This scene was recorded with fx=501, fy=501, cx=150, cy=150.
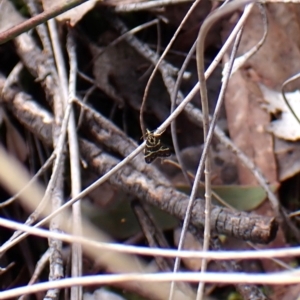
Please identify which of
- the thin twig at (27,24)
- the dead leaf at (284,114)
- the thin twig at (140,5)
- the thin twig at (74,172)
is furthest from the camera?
the dead leaf at (284,114)

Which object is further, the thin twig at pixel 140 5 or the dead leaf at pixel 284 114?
the dead leaf at pixel 284 114

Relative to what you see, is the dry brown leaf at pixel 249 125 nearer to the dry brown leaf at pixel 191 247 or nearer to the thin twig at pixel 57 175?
the dry brown leaf at pixel 191 247

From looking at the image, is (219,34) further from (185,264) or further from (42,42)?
(185,264)

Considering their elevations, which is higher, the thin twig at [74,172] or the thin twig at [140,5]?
the thin twig at [140,5]

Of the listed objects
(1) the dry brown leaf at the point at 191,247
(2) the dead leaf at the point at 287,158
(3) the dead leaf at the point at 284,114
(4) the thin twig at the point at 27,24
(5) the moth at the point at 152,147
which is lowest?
(1) the dry brown leaf at the point at 191,247

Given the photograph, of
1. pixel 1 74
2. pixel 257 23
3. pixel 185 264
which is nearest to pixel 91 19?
pixel 1 74

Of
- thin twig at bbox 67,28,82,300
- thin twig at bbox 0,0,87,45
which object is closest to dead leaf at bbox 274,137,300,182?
thin twig at bbox 67,28,82,300

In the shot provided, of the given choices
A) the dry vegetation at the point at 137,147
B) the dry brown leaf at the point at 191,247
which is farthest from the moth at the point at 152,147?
the dry brown leaf at the point at 191,247

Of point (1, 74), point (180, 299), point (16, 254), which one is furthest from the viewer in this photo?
point (1, 74)

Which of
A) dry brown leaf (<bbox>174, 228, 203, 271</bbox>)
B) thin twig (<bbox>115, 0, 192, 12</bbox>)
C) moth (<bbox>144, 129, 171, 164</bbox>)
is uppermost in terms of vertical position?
thin twig (<bbox>115, 0, 192, 12</bbox>)

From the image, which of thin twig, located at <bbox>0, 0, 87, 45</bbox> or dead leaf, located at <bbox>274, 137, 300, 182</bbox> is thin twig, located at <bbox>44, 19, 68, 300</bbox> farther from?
dead leaf, located at <bbox>274, 137, 300, 182</bbox>

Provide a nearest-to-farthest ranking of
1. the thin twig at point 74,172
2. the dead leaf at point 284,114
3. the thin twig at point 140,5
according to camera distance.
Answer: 1. the thin twig at point 74,172
2. the thin twig at point 140,5
3. the dead leaf at point 284,114
